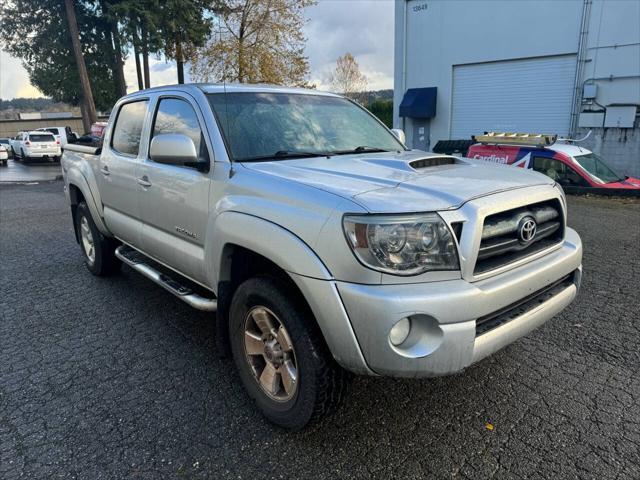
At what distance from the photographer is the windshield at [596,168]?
417 inches

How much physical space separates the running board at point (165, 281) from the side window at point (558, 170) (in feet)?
29.3

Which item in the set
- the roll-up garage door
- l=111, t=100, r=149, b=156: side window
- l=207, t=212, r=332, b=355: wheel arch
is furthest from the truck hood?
the roll-up garage door

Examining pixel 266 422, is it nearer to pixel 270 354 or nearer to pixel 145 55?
pixel 270 354

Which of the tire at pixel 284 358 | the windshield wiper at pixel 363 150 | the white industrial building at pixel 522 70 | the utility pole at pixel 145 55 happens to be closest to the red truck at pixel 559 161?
the white industrial building at pixel 522 70

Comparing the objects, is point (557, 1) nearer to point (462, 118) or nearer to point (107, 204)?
point (462, 118)

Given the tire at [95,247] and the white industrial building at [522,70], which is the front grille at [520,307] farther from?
the white industrial building at [522,70]

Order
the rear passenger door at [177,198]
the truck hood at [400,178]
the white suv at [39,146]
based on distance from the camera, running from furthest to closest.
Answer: the white suv at [39,146] → the rear passenger door at [177,198] → the truck hood at [400,178]

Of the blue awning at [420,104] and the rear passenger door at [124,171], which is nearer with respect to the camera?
the rear passenger door at [124,171]

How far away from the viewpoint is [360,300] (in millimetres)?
2082

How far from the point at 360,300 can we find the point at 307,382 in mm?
575

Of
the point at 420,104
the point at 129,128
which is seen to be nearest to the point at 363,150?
the point at 129,128

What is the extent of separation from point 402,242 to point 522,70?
1649cm

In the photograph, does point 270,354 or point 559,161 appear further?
point 559,161

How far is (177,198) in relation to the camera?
3.34 metres
